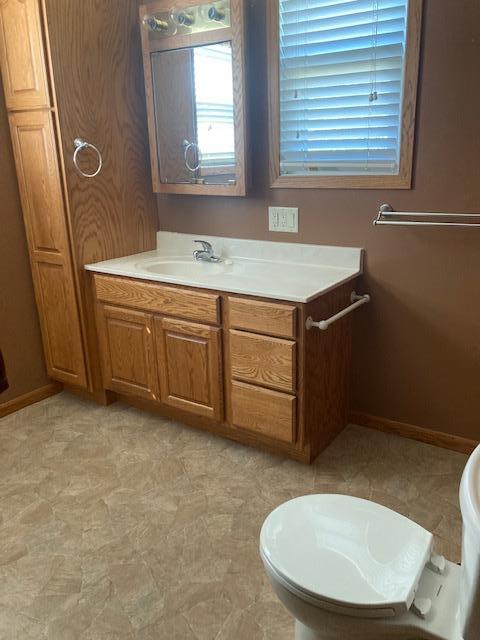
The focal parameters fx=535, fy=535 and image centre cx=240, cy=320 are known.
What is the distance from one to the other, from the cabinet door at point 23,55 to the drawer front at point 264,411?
1.55 m

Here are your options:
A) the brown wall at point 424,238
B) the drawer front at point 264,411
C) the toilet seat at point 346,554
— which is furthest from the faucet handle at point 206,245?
the toilet seat at point 346,554

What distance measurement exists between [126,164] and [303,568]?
2134mm

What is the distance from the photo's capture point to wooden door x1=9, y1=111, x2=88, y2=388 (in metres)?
2.48

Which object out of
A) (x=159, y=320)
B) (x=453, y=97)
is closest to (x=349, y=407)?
(x=159, y=320)

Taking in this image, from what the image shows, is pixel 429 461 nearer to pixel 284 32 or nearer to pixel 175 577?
pixel 175 577

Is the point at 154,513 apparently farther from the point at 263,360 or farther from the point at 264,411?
the point at 263,360

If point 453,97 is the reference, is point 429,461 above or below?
below

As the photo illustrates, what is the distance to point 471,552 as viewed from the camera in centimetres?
92

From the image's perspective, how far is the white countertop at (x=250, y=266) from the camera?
84.7 inches

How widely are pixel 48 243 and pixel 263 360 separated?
127 centimetres

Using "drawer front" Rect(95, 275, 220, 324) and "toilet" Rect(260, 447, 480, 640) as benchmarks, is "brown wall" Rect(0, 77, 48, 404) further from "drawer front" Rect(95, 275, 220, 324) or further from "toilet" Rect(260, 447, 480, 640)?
"toilet" Rect(260, 447, 480, 640)

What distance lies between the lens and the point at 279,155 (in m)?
2.41

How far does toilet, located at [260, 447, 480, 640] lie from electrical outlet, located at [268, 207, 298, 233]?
1424 millimetres

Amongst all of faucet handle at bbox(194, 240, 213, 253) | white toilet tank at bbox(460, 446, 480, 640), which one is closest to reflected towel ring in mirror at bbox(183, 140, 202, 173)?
faucet handle at bbox(194, 240, 213, 253)
